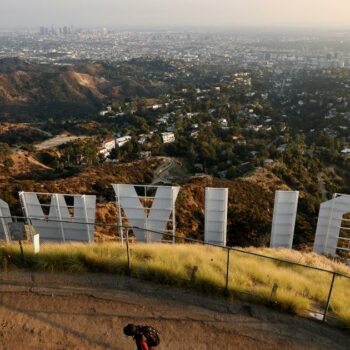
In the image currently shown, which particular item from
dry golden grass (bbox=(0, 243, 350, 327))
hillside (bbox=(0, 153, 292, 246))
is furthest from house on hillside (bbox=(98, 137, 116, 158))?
dry golden grass (bbox=(0, 243, 350, 327))

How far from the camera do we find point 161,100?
94438 mm

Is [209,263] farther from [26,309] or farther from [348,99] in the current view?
[348,99]

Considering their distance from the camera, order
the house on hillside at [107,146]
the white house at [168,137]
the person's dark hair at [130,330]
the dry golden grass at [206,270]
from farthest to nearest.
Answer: the white house at [168,137] → the house on hillside at [107,146] → the dry golden grass at [206,270] → the person's dark hair at [130,330]

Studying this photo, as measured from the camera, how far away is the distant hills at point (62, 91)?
3765 inches

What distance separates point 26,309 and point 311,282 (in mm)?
5217

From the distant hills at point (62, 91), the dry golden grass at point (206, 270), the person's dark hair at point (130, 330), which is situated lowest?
the distant hills at point (62, 91)

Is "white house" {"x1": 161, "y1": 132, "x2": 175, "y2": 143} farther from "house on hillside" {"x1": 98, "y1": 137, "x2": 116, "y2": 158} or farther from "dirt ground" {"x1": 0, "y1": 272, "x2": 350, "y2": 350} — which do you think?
"dirt ground" {"x1": 0, "y1": 272, "x2": 350, "y2": 350}

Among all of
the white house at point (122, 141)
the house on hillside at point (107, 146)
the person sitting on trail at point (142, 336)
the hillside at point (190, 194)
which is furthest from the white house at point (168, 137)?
the person sitting on trail at point (142, 336)

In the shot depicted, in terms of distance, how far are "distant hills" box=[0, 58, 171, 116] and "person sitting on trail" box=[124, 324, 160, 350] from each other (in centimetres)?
8943

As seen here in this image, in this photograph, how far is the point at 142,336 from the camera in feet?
15.2

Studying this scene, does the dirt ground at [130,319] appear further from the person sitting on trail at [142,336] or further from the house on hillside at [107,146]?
the house on hillside at [107,146]

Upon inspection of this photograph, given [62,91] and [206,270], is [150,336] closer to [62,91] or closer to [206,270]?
[206,270]

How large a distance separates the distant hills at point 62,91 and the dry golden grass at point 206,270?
281 feet

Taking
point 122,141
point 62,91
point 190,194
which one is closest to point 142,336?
point 190,194
